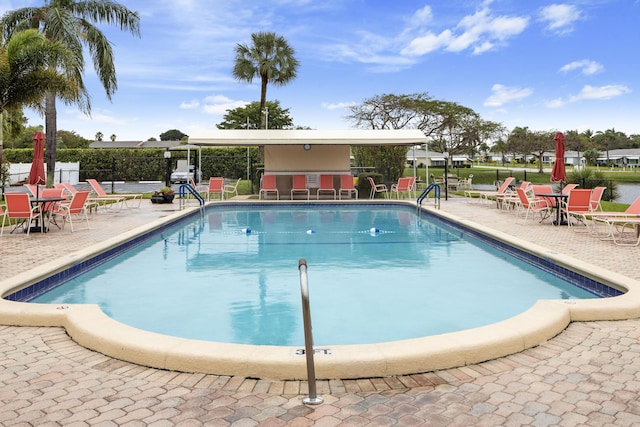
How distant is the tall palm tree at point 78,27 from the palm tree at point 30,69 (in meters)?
3.77

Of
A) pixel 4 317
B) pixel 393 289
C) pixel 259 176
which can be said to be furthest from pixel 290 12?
pixel 4 317

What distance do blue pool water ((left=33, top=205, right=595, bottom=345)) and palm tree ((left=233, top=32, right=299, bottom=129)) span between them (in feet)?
68.0

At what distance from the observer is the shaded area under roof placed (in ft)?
57.7

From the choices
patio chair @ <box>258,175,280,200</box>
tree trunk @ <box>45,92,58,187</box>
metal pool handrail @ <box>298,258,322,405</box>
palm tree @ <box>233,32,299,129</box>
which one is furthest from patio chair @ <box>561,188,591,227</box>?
palm tree @ <box>233,32,299,129</box>

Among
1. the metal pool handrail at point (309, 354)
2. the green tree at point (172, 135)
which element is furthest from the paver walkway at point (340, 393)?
the green tree at point (172, 135)

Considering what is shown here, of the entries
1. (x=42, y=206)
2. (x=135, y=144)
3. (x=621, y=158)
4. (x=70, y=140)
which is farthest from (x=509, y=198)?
(x=135, y=144)

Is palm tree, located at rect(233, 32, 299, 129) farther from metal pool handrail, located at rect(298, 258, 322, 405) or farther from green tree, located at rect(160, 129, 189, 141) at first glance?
green tree, located at rect(160, 129, 189, 141)

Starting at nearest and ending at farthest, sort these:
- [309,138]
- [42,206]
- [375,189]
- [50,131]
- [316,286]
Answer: [316,286] < [42,206] < [309,138] < [50,131] < [375,189]

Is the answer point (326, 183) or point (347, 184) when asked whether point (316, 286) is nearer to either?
point (326, 183)

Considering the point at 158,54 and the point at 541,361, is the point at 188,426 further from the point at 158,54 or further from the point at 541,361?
the point at 158,54

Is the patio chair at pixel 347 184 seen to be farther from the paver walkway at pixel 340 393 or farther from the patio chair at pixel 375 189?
the paver walkway at pixel 340 393

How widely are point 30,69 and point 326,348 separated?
13.7 m

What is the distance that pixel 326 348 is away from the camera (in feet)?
11.6

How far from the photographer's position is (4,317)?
4457 mm
